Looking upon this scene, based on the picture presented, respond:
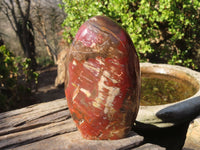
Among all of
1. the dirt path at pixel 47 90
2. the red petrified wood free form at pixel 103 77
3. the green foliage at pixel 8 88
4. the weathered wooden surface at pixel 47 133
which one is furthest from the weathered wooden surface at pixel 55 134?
the dirt path at pixel 47 90

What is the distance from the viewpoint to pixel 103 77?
1.48 m

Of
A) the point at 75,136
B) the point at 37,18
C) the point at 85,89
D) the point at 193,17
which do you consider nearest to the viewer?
the point at 85,89

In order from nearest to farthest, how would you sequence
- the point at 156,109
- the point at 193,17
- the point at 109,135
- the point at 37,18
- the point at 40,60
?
the point at 109,135, the point at 156,109, the point at 193,17, the point at 37,18, the point at 40,60

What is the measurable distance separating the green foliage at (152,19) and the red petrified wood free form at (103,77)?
8.15ft

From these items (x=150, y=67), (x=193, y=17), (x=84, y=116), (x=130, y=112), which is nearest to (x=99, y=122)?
(x=84, y=116)

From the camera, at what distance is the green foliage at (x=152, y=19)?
12.6ft

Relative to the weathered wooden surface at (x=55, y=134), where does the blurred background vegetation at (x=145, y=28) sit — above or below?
above

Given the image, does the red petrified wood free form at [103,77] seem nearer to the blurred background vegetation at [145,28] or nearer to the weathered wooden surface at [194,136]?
the weathered wooden surface at [194,136]

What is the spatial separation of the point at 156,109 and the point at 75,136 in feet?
3.24

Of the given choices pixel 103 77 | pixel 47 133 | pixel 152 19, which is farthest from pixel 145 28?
pixel 47 133

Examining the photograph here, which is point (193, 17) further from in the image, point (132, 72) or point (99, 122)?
point (99, 122)

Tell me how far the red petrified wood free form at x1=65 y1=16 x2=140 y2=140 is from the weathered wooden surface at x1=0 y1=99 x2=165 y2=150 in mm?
153

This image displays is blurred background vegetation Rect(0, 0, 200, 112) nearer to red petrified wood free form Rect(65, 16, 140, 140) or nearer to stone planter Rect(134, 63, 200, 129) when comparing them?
stone planter Rect(134, 63, 200, 129)

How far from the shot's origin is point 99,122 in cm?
161
